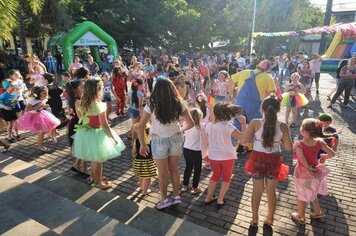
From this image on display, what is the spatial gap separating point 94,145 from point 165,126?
1.30m

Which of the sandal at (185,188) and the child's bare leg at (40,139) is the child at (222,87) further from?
the child's bare leg at (40,139)

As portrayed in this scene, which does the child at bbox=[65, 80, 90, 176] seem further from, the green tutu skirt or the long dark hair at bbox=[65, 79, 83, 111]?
the green tutu skirt

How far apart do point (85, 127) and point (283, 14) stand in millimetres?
35059

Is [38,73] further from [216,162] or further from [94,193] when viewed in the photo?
[216,162]

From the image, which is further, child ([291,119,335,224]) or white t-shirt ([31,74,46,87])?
white t-shirt ([31,74,46,87])

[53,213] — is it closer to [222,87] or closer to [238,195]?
[238,195]

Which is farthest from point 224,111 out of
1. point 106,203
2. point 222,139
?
point 106,203

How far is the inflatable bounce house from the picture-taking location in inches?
886

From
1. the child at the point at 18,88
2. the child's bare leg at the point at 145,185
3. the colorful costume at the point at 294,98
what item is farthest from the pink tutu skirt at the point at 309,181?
the child at the point at 18,88

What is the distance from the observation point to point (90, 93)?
4344 millimetres

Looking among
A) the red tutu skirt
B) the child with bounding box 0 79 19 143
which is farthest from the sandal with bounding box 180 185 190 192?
the child with bounding box 0 79 19 143

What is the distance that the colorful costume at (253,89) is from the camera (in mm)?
5812

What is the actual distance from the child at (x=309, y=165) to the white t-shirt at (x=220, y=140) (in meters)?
0.84

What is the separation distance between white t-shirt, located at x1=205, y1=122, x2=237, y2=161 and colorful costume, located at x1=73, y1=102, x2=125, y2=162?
5.07ft
